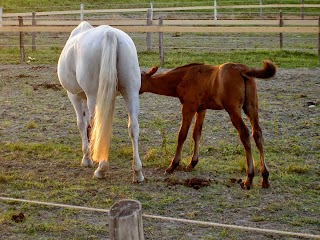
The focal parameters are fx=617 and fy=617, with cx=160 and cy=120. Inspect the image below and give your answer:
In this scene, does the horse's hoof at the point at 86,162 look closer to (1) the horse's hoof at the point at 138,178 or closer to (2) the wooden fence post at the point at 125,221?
(1) the horse's hoof at the point at 138,178

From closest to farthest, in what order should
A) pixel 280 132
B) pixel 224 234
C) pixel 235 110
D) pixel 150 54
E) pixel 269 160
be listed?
pixel 224 234
pixel 235 110
pixel 269 160
pixel 280 132
pixel 150 54

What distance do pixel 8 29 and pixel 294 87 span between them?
8.53 meters

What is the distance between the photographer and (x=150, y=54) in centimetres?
1833

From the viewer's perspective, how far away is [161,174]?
6.98m

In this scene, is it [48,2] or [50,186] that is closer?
[50,186]

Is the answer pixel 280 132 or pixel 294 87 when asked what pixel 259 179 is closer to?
pixel 280 132

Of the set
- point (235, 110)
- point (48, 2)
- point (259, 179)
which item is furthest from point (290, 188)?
point (48, 2)

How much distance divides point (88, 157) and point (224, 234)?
109 inches

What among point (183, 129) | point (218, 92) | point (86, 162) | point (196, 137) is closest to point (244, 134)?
point (218, 92)

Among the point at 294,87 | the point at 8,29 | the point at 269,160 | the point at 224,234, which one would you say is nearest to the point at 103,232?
the point at 224,234

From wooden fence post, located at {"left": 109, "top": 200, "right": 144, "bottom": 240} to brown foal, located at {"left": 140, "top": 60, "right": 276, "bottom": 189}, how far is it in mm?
3109

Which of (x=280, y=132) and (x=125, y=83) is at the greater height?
(x=125, y=83)

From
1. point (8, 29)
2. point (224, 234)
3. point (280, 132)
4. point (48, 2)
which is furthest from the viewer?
point (48, 2)

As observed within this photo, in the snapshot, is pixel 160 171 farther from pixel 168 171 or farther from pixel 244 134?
pixel 244 134
